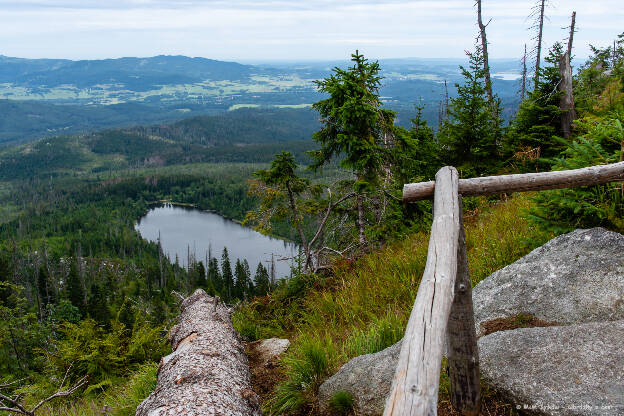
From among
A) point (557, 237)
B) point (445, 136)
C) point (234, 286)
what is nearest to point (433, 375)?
point (557, 237)

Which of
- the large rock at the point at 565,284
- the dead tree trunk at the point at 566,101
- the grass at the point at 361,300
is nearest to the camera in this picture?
the large rock at the point at 565,284

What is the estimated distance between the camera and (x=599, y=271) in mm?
3908

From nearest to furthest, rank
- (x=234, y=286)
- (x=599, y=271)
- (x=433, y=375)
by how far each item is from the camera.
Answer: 1. (x=433, y=375)
2. (x=599, y=271)
3. (x=234, y=286)

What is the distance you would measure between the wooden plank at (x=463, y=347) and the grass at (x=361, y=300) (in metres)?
0.26

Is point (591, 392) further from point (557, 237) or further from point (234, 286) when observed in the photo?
point (234, 286)

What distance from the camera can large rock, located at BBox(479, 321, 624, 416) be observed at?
8.76ft

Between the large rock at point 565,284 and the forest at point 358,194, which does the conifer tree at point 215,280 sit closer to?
the forest at point 358,194

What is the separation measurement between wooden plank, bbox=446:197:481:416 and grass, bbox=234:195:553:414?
258mm

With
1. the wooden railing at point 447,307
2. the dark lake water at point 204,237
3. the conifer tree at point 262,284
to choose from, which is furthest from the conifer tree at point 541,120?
the dark lake water at point 204,237

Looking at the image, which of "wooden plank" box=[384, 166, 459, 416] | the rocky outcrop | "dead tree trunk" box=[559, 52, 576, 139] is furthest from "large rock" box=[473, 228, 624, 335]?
"dead tree trunk" box=[559, 52, 576, 139]

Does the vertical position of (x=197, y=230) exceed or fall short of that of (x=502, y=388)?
it falls short

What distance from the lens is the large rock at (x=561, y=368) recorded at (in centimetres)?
267

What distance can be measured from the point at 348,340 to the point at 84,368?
18.6ft

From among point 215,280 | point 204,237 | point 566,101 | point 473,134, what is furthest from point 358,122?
point 204,237
